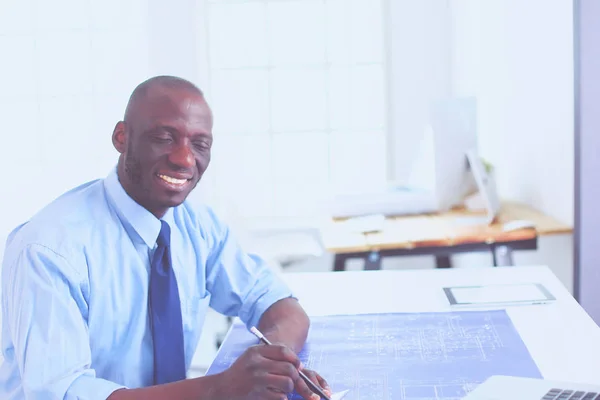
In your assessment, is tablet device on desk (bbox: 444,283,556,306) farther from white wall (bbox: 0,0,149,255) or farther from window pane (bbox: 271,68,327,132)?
window pane (bbox: 271,68,327,132)

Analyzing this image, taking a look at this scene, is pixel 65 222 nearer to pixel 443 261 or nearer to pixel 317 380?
pixel 317 380

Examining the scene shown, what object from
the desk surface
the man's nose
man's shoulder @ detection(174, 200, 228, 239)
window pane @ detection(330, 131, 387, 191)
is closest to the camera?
the man's nose

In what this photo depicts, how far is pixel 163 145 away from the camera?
145 cm

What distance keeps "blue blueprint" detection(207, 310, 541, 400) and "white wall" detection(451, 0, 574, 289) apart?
1.59m

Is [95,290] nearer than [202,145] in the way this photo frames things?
Yes

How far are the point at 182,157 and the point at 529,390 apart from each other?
30.3 inches

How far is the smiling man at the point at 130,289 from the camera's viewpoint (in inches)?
47.5

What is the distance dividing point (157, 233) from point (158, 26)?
299 centimetres

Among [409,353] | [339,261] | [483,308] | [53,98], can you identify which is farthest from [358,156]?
[409,353]

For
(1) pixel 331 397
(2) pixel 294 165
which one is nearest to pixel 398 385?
(1) pixel 331 397

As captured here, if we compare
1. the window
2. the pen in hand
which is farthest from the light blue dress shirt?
the window

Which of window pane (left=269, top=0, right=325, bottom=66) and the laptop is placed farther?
window pane (left=269, top=0, right=325, bottom=66)

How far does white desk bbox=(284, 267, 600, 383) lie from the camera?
146 cm

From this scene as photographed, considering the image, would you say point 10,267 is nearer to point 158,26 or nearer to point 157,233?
point 157,233
